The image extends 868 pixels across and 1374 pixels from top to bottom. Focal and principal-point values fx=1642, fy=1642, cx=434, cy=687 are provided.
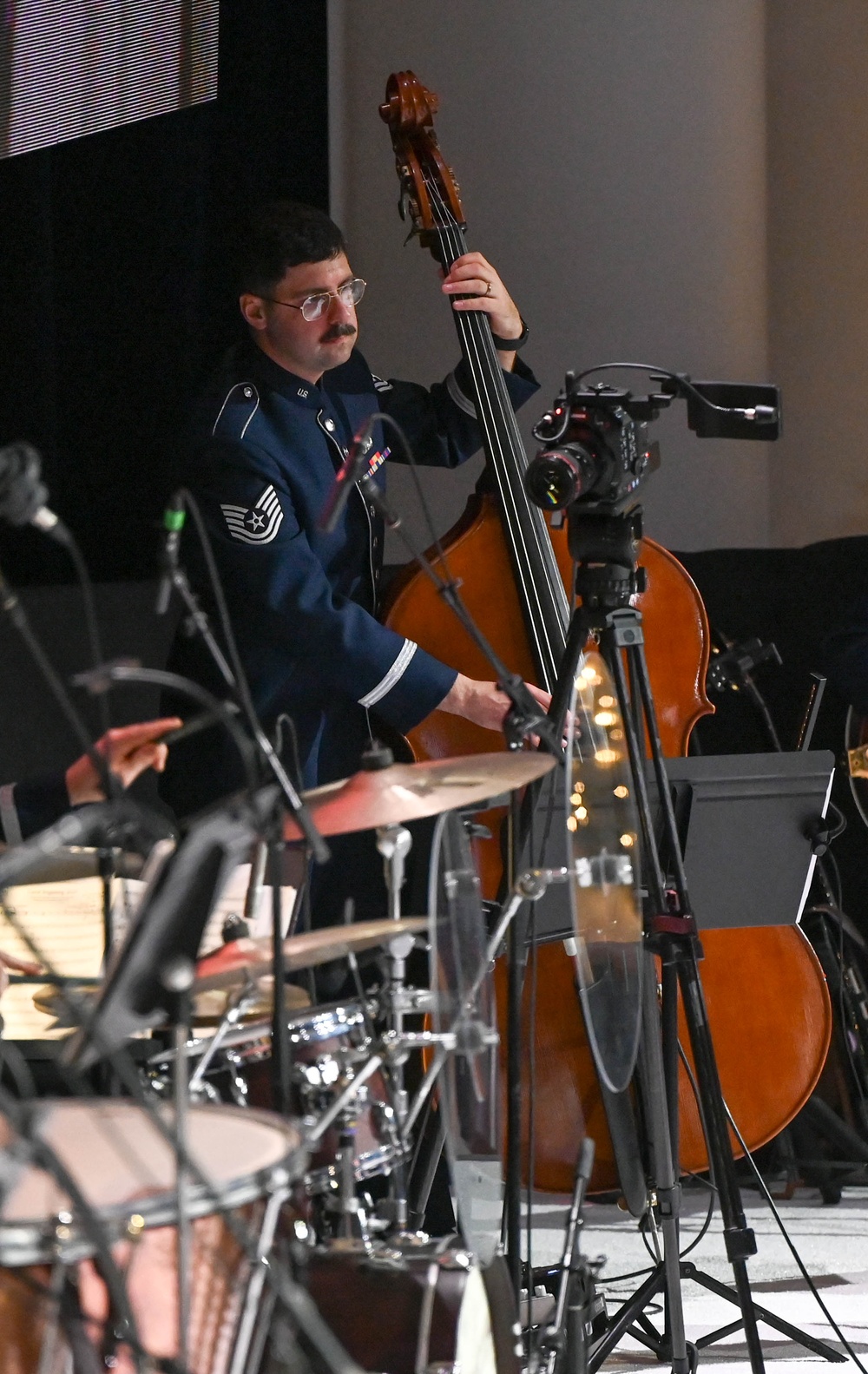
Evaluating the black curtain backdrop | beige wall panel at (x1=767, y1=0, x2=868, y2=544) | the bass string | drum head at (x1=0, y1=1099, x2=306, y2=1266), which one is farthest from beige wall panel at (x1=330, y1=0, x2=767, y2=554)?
drum head at (x1=0, y1=1099, x2=306, y2=1266)

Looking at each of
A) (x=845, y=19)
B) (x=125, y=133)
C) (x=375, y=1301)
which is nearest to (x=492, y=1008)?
(x=375, y=1301)

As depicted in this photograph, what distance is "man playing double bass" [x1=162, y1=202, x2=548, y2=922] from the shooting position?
2428 millimetres

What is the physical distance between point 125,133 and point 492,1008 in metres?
2.19

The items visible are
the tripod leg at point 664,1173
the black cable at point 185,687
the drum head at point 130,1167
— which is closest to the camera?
the drum head at point 130,1167

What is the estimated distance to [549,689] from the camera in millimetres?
2332

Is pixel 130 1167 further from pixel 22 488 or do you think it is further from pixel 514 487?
pixel 514 487

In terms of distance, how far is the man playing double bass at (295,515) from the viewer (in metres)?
2.43

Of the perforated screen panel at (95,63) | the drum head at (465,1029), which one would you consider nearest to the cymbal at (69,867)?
the drum head at (465,1029)

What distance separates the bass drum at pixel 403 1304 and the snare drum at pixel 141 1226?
234 mm

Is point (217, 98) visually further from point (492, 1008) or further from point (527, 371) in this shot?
point (492, 1008)

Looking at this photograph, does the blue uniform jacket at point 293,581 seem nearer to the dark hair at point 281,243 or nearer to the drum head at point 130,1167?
the dark hair at point 281,243

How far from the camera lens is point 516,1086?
1.81 meters

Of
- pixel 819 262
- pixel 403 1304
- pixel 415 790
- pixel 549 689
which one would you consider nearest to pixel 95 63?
pixel 549 689

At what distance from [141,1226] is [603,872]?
2.63 feet
